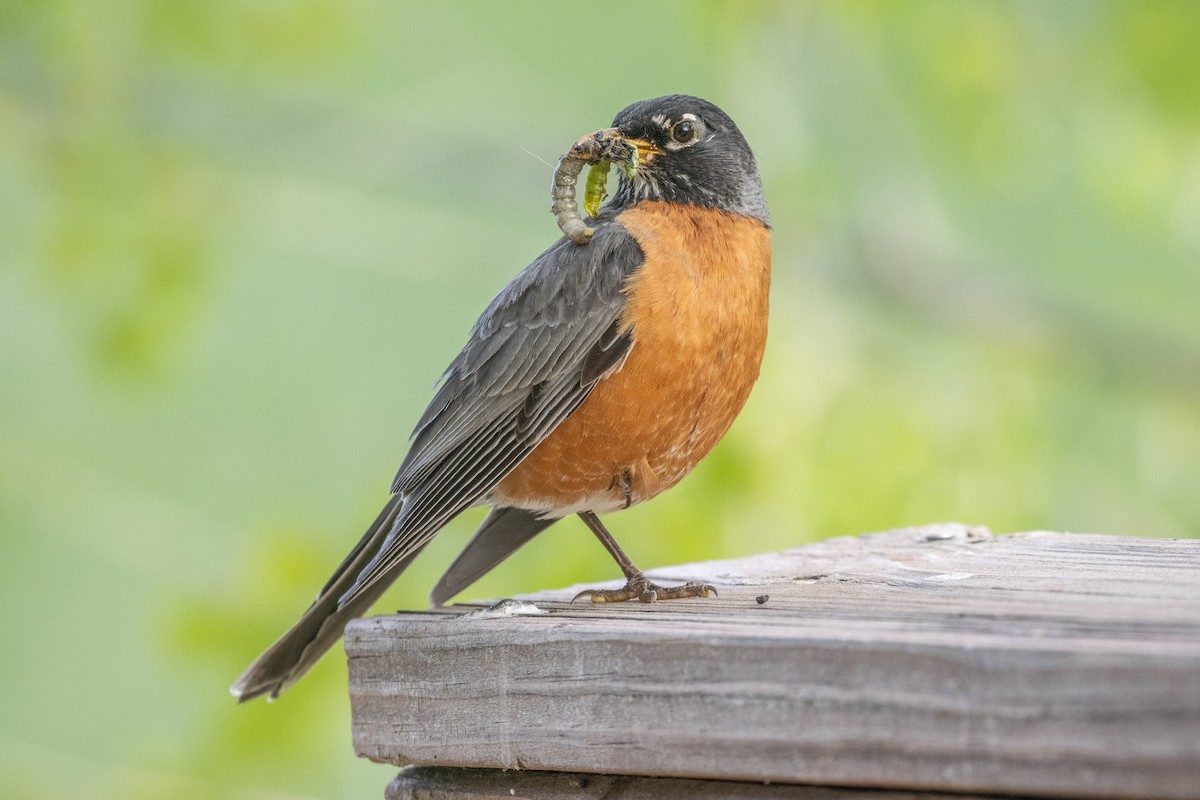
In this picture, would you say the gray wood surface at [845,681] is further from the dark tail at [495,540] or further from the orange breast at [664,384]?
the dark tail at [495,540]

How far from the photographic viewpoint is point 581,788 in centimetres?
262

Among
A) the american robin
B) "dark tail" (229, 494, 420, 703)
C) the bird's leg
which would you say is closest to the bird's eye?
the american robin

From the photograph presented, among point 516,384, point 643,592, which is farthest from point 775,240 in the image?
point 643,592

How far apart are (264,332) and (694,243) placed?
4867 mm

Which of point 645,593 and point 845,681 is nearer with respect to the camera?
point 845,681

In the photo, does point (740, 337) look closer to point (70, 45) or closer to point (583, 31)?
point (70, 45)

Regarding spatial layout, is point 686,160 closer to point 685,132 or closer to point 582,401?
point 685,132

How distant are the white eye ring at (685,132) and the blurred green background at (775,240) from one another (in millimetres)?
686

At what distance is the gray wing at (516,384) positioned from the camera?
3.55m

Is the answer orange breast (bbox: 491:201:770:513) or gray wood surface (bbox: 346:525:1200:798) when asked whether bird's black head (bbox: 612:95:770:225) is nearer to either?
orange breast (bbox: 491:201:770:513)

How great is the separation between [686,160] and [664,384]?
90 cm

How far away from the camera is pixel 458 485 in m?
3.57

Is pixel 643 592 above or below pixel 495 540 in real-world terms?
above

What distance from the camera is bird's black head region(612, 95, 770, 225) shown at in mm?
4109
